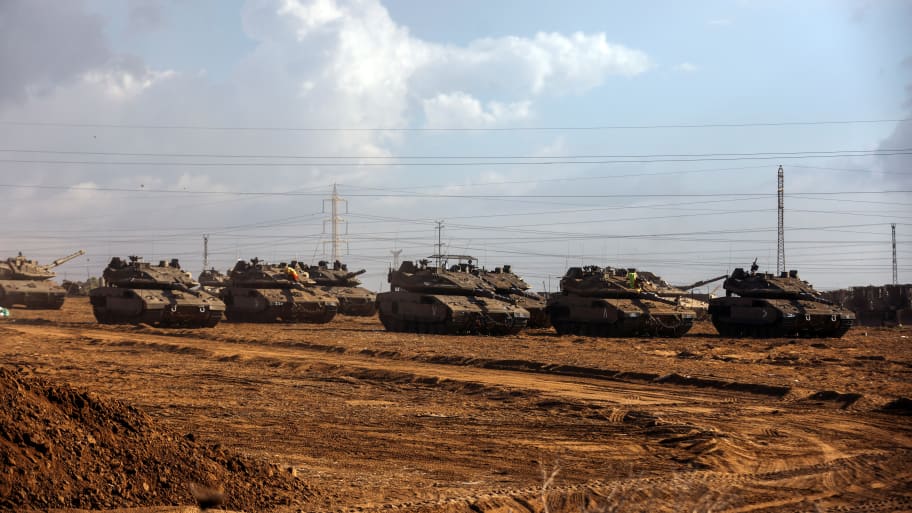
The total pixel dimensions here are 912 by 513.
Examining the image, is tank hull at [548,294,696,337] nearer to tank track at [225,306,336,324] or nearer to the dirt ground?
the dirt ground

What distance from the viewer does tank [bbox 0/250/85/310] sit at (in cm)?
4756

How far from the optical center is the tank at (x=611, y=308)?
33.3 metres

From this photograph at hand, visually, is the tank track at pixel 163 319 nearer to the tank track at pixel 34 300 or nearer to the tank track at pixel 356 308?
the tank track at pixel 356 308

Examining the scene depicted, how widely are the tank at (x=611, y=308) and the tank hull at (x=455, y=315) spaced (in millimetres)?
1767

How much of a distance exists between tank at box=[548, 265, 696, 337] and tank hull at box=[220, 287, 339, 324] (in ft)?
36.2

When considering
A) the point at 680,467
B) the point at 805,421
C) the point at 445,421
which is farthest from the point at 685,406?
the point at 680,467

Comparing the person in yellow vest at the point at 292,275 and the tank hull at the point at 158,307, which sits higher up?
the person in yellow vest at the point at 292,275

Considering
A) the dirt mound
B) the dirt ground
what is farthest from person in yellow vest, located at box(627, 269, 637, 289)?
the dirt mound

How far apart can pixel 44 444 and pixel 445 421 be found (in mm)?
6380

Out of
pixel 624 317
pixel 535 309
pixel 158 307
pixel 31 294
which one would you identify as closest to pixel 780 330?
pixel 624 317

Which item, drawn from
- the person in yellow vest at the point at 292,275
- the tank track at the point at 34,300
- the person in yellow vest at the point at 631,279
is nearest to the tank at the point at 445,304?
the person in yellow vest at the point at 631,279

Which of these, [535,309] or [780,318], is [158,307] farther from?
[780,318]

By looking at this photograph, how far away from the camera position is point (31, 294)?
158 feet

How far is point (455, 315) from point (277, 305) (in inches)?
430
